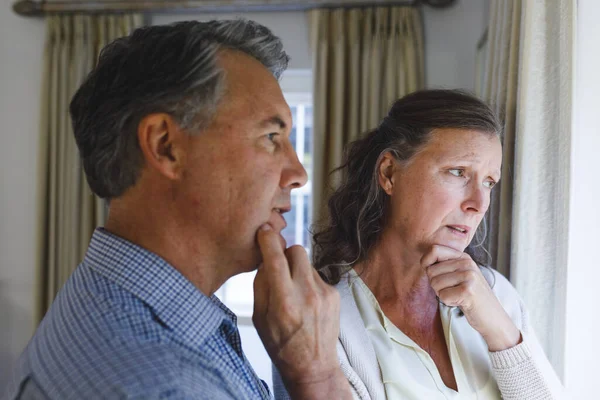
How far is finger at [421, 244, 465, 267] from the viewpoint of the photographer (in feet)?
4.35

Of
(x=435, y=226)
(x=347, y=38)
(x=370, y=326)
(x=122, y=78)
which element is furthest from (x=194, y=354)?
(x=347, y=38)

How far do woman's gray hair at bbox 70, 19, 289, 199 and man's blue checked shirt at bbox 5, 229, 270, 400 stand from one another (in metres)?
0.11

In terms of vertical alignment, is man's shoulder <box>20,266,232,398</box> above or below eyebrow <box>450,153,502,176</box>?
below

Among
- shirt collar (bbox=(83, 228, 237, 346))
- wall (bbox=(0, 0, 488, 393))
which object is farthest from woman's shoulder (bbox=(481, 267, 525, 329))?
wall (bbox=(0, 0, 488, 393))

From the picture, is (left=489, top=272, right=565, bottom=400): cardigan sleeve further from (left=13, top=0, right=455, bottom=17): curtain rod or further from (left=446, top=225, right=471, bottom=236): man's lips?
(left=13, top=0, right=455, bottom=17): curtain rod

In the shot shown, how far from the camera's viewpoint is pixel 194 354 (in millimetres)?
695

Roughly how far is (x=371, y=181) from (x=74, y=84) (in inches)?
95.6

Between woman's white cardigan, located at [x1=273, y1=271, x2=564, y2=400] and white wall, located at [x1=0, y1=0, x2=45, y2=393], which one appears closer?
woman's white cardigan, located at [x1=273, y1=271, x2=564, y2=400]

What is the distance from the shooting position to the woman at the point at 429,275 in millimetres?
1258

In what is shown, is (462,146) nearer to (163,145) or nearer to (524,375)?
(524,375)

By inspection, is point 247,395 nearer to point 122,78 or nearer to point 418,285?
point 122,78

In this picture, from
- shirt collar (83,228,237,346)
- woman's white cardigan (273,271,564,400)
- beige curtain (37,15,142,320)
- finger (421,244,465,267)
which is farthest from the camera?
beige curtain (37,15,142,320)

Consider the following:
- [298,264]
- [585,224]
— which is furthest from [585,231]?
[298,264]

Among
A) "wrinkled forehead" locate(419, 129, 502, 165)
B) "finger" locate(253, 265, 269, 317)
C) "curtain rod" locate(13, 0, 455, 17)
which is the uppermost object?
"curtain rod" locate(13, 0, 455, 17)
